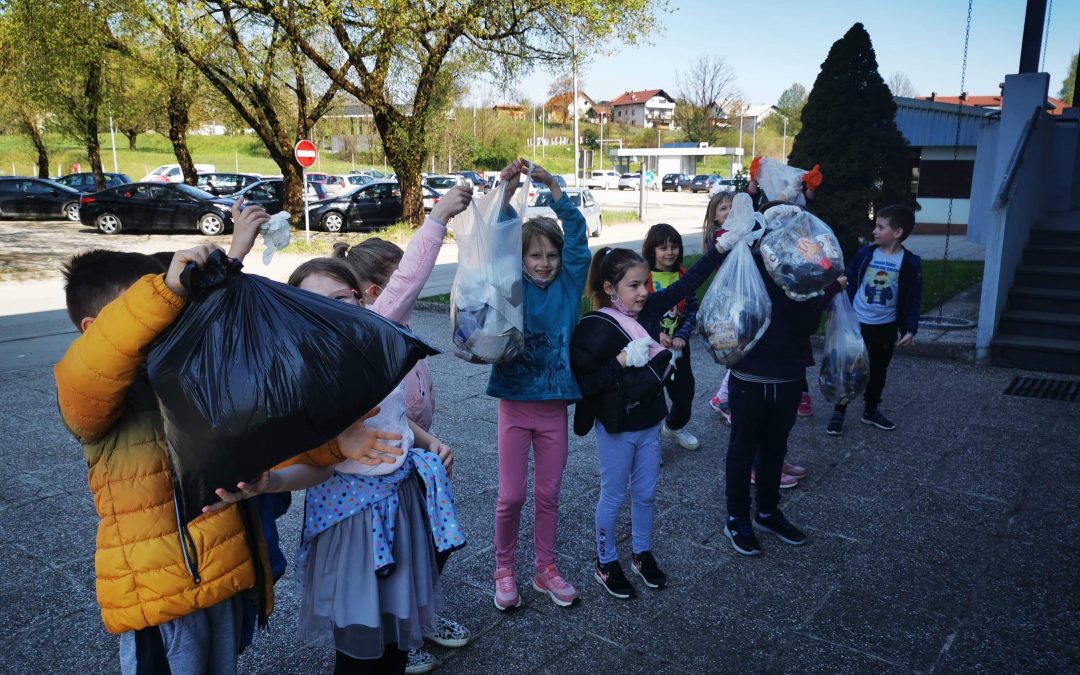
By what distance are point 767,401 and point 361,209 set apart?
758 inches

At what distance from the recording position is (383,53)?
55.9 feet

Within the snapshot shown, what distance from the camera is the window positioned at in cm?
1850

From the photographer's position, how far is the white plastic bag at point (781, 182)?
3.63 meters

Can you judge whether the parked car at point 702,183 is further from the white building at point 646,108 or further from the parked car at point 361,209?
the white building at point 646,108

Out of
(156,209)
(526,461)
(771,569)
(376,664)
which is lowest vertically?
(771,569)

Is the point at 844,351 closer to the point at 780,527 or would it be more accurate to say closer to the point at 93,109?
the point at 780,527

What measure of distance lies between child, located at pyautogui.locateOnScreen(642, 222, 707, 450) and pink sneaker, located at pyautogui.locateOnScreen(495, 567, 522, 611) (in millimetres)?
1408

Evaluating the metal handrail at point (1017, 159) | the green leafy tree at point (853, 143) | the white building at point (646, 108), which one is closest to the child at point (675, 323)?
the metal handrail at point (1017, 159)

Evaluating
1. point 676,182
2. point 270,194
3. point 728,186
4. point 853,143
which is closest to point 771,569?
point 853,143

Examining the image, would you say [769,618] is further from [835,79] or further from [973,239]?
[973,239]

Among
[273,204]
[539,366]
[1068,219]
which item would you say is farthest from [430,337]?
[273,204]

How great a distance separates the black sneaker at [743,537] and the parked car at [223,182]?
96.3ft

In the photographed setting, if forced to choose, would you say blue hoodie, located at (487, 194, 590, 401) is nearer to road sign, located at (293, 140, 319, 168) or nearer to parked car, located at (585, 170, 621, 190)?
road sign, located at (293, 140, 319, 168)

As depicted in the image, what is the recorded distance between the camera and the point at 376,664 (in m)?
2.28
